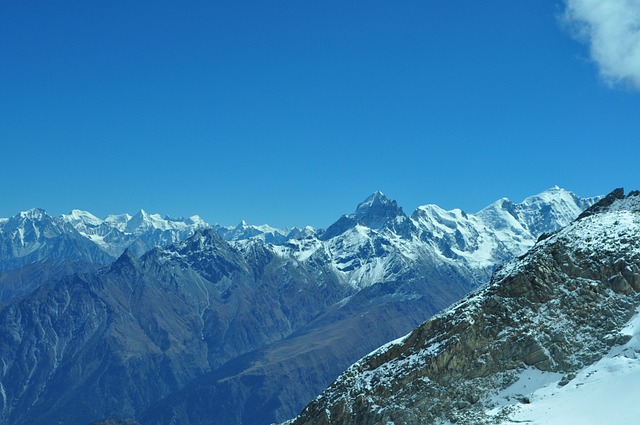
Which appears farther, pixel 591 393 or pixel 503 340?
pixel 503 340

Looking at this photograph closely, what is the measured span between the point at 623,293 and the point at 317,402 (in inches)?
2032

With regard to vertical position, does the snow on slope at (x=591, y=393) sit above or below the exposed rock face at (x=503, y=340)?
below

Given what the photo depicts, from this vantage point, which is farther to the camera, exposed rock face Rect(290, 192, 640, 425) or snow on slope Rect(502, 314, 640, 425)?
exposed rock face Rect(290, 192, 640, 425)

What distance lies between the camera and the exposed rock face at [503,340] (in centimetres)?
11312

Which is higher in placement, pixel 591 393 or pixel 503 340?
pixel 503 340

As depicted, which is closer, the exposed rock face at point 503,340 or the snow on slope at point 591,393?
the snow on slope at point 591,393

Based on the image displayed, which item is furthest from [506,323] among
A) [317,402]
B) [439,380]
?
[317,402]

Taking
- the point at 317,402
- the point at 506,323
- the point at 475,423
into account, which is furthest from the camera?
the point at 317,402

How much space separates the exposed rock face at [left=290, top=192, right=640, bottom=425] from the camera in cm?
11312

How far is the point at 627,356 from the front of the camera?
110m

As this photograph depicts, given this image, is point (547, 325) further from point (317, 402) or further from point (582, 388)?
point (317, 402)

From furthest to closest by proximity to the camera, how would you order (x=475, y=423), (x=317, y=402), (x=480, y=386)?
1. (x=317, y=402)
2. (x=480, y=386)
3. (x=475, y=423)

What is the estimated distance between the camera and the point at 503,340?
117688mm

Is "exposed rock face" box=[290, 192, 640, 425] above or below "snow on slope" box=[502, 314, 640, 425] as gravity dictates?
above
